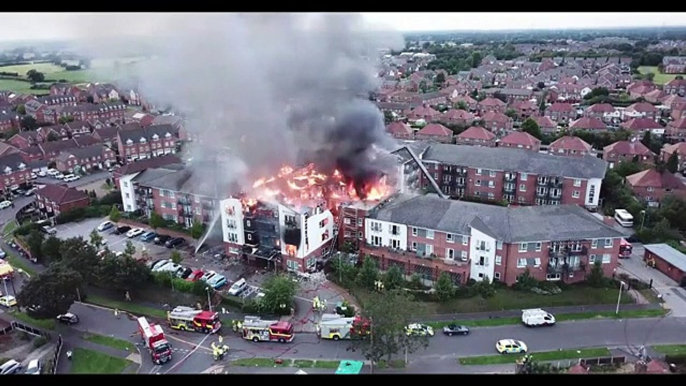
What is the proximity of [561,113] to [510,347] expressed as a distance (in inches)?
1081

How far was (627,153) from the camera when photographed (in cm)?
2428

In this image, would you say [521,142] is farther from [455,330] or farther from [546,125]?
[455,330]

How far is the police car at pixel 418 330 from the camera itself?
1155 cm

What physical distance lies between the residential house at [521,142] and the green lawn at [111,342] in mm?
19717

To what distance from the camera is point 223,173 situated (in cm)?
1841

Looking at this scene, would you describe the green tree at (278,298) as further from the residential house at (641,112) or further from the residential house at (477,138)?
the residential house at (641,112)

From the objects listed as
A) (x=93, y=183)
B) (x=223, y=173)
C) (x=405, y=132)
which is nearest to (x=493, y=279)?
(x=223, y=173)

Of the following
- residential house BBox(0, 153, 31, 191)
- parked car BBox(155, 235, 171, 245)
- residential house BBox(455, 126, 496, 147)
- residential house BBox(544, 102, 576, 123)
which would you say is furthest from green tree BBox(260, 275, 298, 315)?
residential house BBox(544, 102, 576, 123)

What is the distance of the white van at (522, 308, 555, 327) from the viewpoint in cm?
1234

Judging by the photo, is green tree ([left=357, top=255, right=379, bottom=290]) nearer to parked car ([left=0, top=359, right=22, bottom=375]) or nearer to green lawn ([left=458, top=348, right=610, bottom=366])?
green lawn ([left=458, top=348, right=610, bottom=366])

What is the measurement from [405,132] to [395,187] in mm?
9874

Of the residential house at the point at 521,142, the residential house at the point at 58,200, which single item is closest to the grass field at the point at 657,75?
the residential house at the point at 521,142

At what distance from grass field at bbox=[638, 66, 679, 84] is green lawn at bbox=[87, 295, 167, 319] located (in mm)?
49173

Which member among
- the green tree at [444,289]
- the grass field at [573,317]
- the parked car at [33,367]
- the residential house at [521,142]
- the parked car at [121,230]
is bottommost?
the parked car at [33,367]
